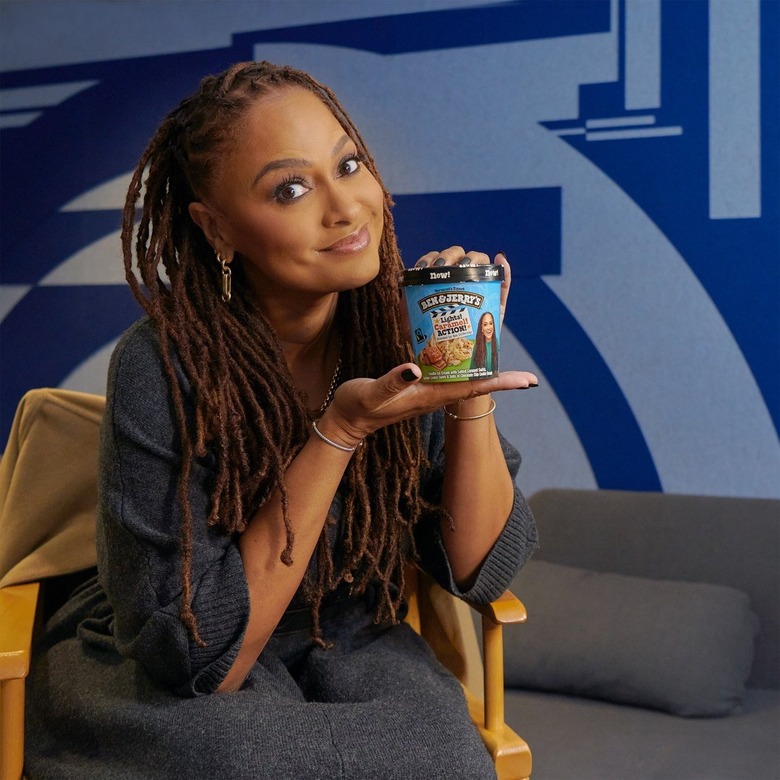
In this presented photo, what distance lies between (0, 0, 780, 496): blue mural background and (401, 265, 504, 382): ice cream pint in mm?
1655

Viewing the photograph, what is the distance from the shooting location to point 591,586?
2.29 meters

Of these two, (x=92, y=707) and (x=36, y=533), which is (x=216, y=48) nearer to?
(x=36, y=533)

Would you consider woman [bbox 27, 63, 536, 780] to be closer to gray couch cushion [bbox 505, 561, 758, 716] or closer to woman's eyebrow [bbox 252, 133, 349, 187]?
woman's eyebrow [bbox 252, 133, 349, 187]

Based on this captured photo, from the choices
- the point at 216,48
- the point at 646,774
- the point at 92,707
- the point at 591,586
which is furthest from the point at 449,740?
the point at 216,48

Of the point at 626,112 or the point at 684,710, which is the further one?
the point at 626,112

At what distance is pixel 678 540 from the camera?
240 cm

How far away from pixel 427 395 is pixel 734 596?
1264 millimetres

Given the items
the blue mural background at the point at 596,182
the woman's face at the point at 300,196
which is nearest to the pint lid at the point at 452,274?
the woman's face at the point at 300,196

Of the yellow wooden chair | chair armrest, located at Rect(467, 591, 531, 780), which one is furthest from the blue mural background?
chair armrest, located at Rect(467, 591, 531, 780)

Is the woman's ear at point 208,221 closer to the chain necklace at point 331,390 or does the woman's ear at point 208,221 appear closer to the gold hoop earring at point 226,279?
the gold hoop earring at point 226,279

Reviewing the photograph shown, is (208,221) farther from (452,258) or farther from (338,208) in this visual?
(452,258)

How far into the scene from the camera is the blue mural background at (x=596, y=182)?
105 inches

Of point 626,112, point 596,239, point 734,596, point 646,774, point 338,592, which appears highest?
point 626,112

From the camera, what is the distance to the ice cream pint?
119 centimetres
